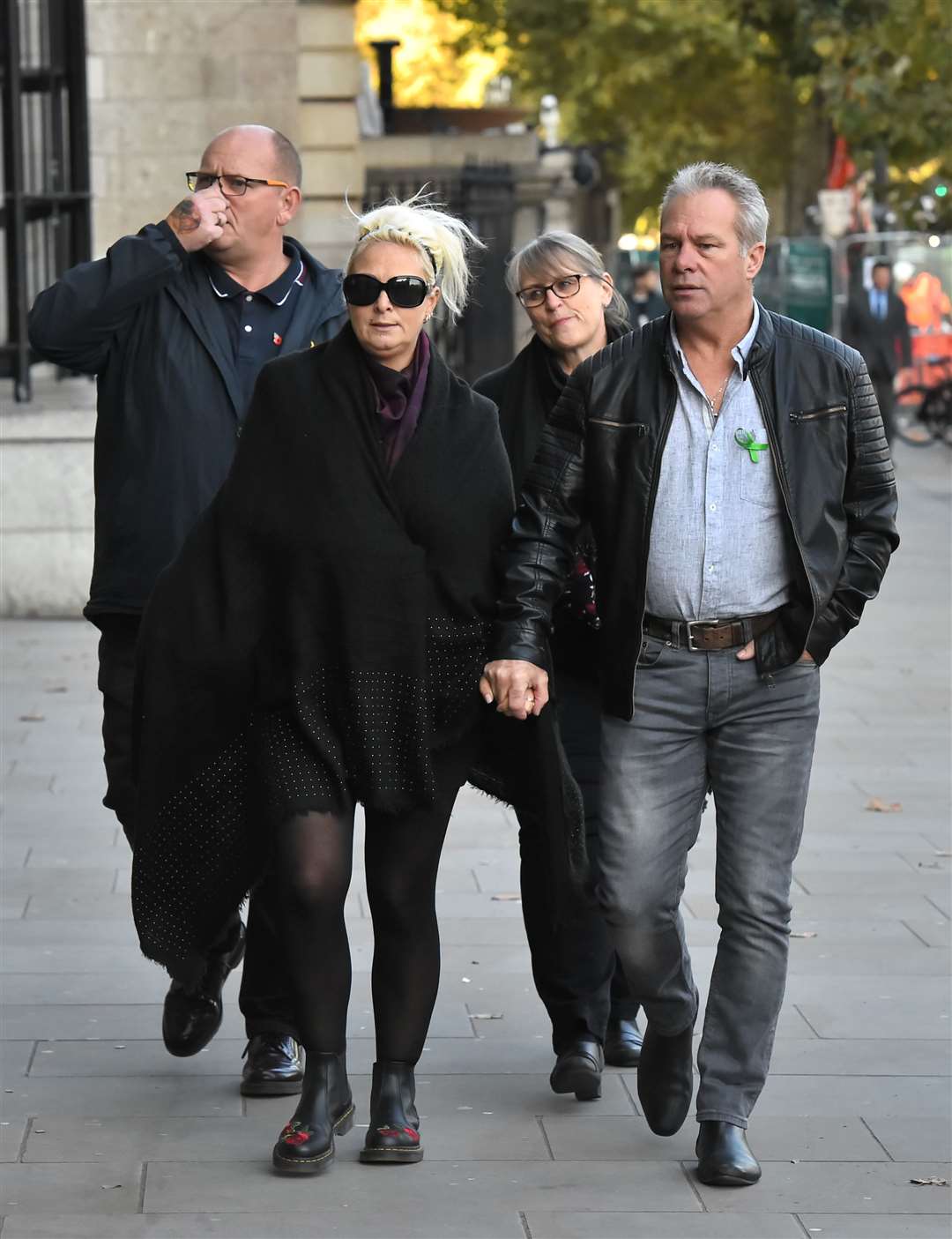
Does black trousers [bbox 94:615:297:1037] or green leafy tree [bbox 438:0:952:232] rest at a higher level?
green leafy tree [bbox 438:0:952:232]

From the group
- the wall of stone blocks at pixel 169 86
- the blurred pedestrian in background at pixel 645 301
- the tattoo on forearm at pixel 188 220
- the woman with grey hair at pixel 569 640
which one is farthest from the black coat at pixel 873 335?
the tattoo on forearm at pixel 188 220

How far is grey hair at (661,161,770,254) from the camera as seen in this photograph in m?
4.19

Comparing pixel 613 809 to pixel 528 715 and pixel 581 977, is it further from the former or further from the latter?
pixel 581 977

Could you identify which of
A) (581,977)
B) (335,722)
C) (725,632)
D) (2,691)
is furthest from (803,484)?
(2,691)

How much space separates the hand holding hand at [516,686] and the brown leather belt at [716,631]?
0.23 meters

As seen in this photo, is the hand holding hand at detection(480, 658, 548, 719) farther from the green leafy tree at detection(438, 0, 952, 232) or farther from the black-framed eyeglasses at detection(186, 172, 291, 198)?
the green leafy tree at detection(438, 0, 952, 232)

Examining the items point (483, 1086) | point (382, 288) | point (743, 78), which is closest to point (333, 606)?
point (382, 288)

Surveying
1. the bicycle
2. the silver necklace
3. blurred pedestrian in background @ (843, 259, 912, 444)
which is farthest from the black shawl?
the bicycle

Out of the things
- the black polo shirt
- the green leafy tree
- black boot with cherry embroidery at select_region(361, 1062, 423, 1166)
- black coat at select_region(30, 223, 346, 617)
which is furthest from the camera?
the green leafy tree

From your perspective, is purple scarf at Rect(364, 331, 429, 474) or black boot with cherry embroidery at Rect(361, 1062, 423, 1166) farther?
black boot with cherry embroidery at Rect(361, 1062, 423, 1166)

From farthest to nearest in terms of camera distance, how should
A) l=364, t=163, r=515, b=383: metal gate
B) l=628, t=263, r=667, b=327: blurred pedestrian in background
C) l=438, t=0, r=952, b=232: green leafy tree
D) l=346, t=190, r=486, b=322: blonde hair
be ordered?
l=438, t=0, r=952, b=232: green leafy tree → l=628, t=263, r=667, b=327: blurred pedestrian in background → l=364, t=163, r=515, b=383: metal gate → l=346, t=190, r=486, b=322: blonde hair

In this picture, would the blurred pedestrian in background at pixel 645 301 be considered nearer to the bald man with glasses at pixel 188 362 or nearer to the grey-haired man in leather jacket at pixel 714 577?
the bald man with glasses at pixel 188 362

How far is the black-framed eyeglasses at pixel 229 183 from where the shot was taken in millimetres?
4801

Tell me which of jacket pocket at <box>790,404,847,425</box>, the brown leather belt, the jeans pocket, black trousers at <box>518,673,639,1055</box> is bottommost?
black trousers at <box>518,673,639,1055</box>
